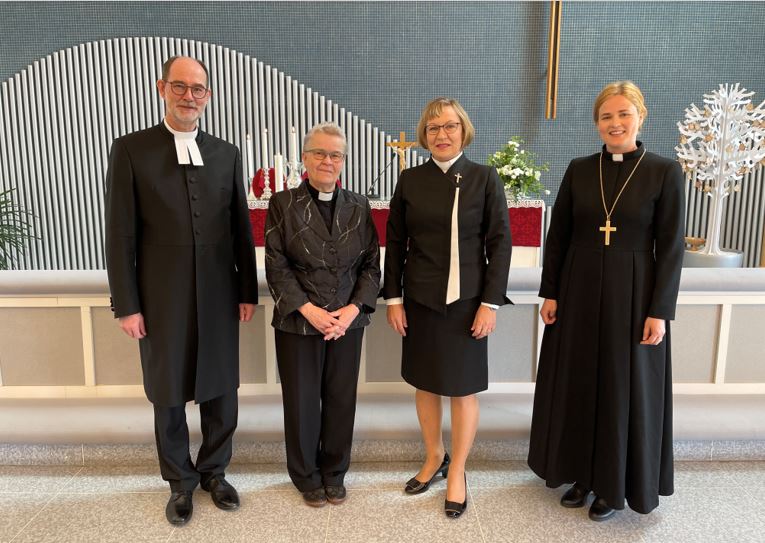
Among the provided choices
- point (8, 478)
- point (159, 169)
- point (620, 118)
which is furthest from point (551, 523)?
point (8, 478)

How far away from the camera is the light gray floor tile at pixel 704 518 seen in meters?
2.13

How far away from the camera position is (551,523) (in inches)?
87.0

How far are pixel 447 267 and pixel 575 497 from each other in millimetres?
1099

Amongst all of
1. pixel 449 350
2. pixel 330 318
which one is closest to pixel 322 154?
pixel 330 318

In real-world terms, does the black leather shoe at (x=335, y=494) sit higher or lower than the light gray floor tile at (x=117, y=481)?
higher

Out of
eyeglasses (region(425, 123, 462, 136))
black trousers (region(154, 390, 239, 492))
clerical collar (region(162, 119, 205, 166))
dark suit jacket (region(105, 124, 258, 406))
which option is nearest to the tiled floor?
black trousers (region(154, 390, 239, 492))

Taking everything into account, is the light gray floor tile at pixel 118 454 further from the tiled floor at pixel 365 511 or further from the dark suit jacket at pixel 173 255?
the dark suit jacket at pixel 173 255

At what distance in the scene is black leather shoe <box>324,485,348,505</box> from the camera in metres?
2.32

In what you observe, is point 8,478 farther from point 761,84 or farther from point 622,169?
point 761,84

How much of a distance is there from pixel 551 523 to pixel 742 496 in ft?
2.85

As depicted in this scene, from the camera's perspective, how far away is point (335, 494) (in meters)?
2.32

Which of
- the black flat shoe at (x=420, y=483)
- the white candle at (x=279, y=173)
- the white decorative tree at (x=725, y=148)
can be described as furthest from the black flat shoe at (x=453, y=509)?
the white decorative tree at (x=725, y=148)

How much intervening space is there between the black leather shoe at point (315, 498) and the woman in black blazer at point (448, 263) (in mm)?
501

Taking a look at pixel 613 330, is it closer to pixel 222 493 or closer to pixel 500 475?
pixel 500 475
